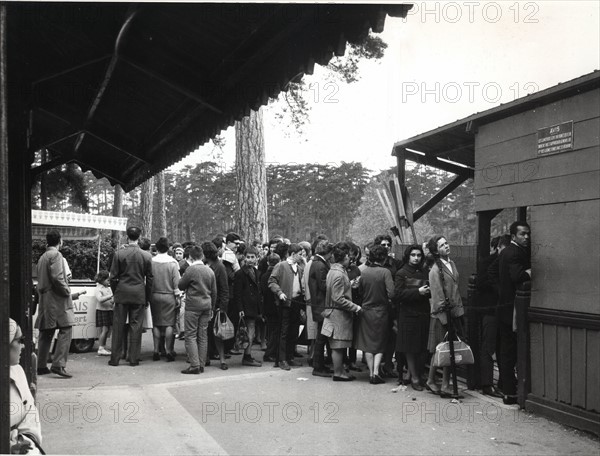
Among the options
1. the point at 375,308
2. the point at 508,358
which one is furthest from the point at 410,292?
the point at 508,358

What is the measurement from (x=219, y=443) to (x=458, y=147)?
6.37 m

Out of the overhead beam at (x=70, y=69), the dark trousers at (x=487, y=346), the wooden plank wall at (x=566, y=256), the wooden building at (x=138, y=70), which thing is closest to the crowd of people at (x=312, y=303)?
the dark trousers at (x=487, y=346)

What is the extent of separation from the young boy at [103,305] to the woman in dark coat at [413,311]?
15.9ft

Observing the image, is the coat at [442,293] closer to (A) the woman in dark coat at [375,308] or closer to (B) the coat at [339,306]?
(A) the woman in dark coat at [375,308]

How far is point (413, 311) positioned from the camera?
822cm

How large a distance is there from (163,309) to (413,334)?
13.3 feet

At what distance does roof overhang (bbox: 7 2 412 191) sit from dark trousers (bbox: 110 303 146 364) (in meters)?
3.05

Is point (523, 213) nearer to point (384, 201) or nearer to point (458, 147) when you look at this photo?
point (458, 147)

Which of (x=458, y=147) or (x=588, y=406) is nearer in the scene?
(x=588, y=406)

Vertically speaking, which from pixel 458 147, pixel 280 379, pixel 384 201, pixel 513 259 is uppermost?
pixel 458 147

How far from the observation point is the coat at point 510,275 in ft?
23.2

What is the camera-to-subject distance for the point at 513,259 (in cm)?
718

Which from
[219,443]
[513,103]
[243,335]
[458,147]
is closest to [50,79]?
[219,443]

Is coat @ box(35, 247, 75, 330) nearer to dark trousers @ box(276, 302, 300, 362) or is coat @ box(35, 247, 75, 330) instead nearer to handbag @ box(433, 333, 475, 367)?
dark trousers @ box(276, 302, 300, 362)
